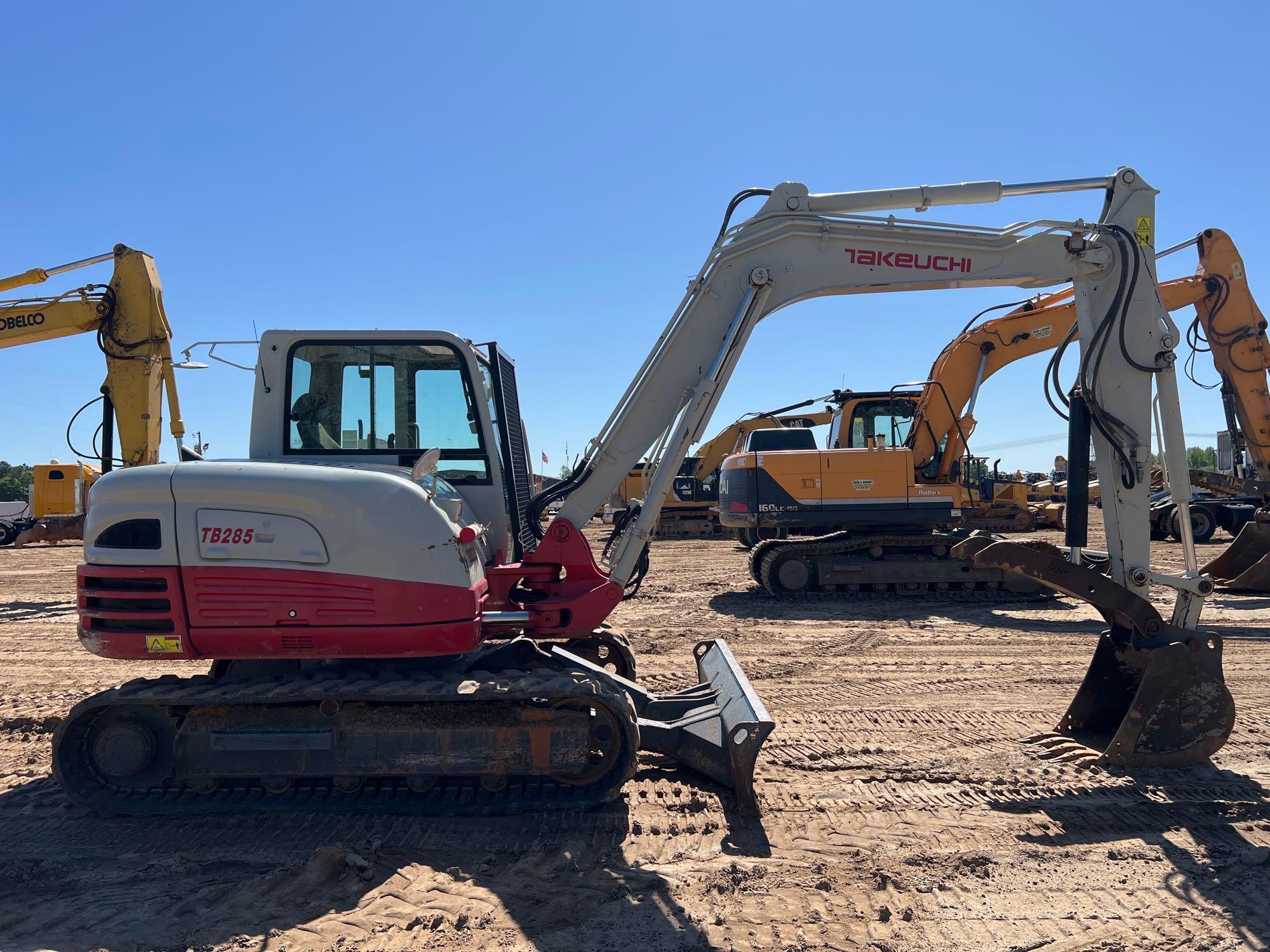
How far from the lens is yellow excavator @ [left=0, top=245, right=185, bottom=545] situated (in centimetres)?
1191

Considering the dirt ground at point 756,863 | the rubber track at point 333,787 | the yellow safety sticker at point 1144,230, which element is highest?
the yellow safety sticker at point 1144,230

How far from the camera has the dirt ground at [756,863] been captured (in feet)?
11.2

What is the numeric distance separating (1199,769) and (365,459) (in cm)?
527

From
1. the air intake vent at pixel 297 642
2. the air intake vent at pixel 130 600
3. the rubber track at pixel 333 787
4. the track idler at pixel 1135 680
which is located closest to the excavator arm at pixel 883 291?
the track idler at pixel 1135 680

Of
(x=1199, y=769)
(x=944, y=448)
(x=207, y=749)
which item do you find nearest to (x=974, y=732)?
(x=1199, y=769)

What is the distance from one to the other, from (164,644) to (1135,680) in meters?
5.67

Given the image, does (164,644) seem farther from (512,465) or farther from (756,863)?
(756,863)

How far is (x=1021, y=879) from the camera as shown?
3781 millimetres

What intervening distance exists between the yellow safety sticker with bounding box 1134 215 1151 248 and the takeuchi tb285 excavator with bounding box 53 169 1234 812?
0.01m

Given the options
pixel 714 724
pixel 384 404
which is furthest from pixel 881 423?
pixel 384 404

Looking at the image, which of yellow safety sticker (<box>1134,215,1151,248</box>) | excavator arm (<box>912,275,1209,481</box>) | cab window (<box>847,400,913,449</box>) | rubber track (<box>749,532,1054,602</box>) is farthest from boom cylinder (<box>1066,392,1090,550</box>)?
cab window (<box>847,400,913,449</box>)

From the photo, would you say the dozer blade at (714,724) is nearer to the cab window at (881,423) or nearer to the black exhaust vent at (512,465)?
the black exhaust vent at (512,465)

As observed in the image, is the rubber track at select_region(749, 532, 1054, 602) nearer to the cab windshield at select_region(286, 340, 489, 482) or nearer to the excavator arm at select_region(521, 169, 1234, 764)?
the excavator arm at select_region(521, 169, 1234, 764)

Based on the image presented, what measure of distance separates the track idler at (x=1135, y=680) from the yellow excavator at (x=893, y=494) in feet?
20.2
